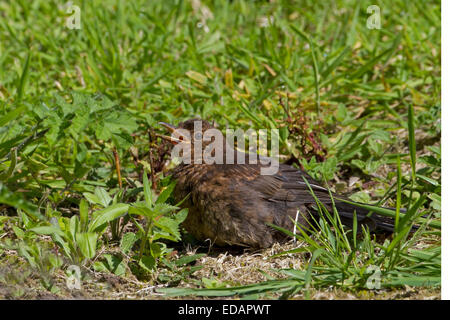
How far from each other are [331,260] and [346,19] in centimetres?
394

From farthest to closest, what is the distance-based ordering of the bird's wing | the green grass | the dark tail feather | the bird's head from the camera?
the bird's head
the bird's wing
the dark tail feather
the green grass

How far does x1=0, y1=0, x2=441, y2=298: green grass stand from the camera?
11.9 feet

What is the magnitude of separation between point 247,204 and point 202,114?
1276mm

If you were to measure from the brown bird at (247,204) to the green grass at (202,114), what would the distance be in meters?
0.18

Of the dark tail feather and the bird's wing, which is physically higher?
the bird's wing

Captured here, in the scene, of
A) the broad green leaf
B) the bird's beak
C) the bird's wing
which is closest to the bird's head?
the bird's beak

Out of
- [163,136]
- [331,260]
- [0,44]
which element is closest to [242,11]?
[0,44]

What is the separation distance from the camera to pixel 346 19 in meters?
A: 6.73

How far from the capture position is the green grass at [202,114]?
364cm

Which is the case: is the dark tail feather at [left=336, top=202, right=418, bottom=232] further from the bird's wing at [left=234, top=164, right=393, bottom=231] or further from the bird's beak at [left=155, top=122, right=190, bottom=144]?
the bird's beak at [left=155, top=122, right=190, bottom=144]

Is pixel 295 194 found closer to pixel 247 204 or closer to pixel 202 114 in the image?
pixel 247 204

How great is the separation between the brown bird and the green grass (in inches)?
7.2

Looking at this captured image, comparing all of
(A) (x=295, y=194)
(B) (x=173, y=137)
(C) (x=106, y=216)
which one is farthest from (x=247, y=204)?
(C) (x=106, y=216)

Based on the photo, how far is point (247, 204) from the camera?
4.14 metres
